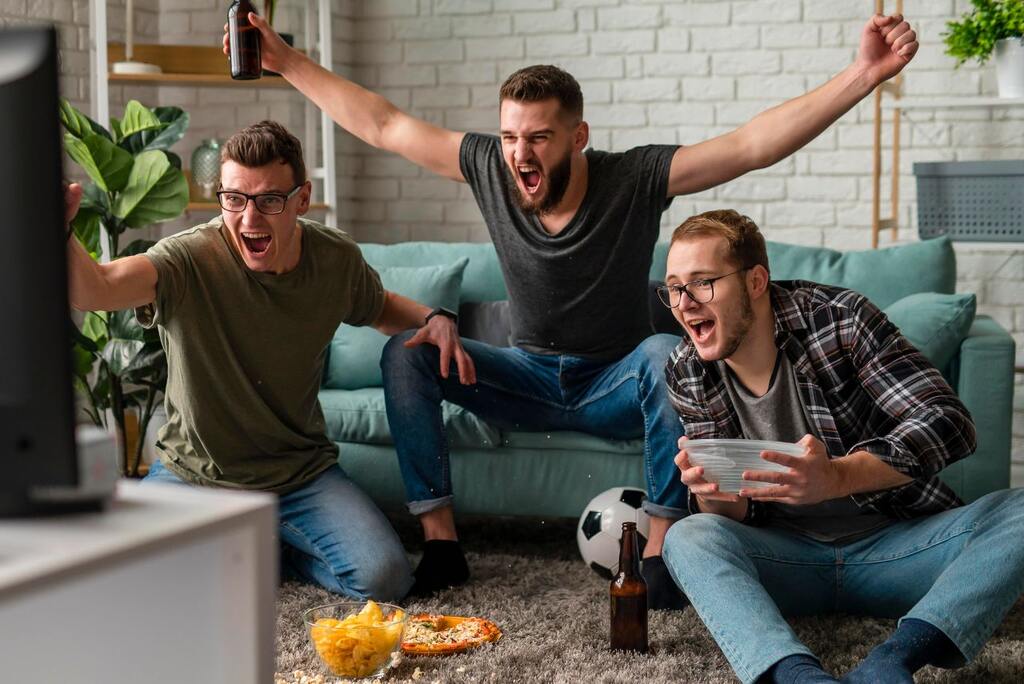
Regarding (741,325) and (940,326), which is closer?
(741,325)

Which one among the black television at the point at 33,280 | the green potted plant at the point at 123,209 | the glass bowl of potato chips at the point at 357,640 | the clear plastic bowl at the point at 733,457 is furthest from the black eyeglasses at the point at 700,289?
the green potted plant at the point at 123,209

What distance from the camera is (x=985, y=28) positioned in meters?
3.53

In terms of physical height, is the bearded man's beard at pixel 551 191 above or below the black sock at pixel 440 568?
above

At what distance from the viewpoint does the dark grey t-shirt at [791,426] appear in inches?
89.7

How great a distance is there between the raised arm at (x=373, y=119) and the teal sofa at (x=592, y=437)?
602 millimetres

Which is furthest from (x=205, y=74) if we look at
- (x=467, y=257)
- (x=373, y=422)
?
(x=373, y=422)

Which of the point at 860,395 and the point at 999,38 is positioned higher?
the point at 999,38

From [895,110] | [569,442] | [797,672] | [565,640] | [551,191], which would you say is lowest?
[565,640]

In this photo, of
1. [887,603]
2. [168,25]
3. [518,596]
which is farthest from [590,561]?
[168,25]

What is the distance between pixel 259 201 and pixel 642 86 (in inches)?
Answer: 85.2

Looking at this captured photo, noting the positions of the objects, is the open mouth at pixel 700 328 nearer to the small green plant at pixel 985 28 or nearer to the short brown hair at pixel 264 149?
the short brown hair at pixel 264 149

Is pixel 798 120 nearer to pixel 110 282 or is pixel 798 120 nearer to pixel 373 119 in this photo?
pixel 373 119

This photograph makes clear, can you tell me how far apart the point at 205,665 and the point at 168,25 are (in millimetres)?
3955

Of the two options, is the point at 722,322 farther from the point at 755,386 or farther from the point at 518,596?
the point at 518,596
